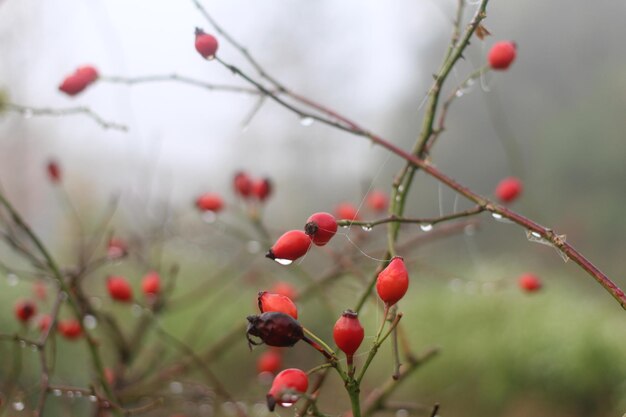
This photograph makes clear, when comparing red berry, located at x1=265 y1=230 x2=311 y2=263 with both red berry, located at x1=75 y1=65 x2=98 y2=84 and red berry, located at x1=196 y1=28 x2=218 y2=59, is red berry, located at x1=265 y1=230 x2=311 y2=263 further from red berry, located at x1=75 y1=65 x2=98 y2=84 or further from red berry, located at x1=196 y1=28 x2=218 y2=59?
red berry, located at x1=75 y1=65 x2=98 y2=84

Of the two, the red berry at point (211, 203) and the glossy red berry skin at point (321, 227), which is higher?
the red berry at point (211, 203)

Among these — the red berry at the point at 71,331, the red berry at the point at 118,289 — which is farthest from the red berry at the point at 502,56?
the red berry at the point at 71,331

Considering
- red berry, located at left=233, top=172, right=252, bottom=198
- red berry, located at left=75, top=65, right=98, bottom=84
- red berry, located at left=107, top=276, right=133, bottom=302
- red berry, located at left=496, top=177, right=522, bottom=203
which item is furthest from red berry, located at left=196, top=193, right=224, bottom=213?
red berry, located at left=496, top=177, right=522, bottom=203

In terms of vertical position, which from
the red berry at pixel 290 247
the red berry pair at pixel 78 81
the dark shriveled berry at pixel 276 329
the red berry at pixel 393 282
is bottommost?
the dark shriveled berry at pixel 276 329

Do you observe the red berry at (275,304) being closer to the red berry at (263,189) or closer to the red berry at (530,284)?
the red berry at (263,189)

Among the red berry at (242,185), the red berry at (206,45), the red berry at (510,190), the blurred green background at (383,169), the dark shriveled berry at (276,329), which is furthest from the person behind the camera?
the blurred green background at (383,169)

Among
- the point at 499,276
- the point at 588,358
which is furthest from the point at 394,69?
the point at 588,358

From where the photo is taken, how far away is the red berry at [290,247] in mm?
417

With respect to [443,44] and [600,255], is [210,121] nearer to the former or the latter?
[443,44]

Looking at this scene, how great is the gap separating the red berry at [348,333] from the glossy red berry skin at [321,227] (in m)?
0.07

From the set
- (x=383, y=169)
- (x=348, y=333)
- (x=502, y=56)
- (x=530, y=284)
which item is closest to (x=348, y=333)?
(x=348, y=333)

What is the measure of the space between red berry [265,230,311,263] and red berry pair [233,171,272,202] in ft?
1.74

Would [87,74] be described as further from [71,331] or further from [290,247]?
[71,331]

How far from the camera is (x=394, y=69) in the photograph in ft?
14.5
